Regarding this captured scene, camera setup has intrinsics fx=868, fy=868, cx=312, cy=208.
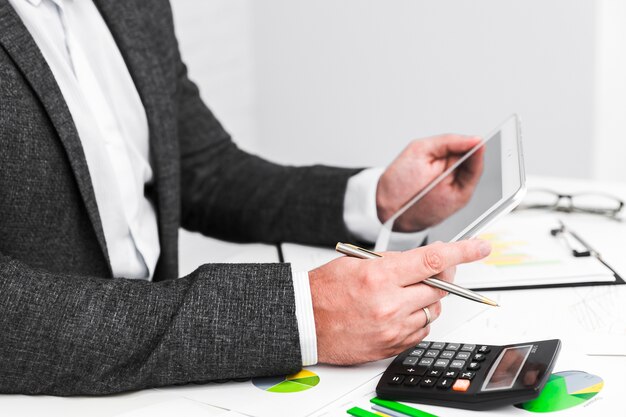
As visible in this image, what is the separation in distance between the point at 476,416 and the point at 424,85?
275 cm

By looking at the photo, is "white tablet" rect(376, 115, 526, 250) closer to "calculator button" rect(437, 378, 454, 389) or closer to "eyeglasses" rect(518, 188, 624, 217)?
"calculator button" rect(437, 378, 454, 389)

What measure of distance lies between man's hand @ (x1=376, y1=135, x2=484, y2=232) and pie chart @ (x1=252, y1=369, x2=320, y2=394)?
409 millimetres

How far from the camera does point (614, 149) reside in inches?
122

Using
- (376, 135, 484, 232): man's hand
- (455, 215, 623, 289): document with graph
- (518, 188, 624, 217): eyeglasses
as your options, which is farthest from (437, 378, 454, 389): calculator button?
(518, 188, 624, 217): eyeglasses

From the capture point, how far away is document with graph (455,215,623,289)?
3.56 feet

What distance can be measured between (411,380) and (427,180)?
518 millimetres

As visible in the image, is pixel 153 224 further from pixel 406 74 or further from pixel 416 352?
pixel 406 74

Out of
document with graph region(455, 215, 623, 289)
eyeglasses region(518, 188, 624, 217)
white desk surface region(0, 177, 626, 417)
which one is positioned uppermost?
eyeglasses region(518, 188, 624, 217)

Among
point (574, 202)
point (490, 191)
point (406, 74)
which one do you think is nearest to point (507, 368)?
point (490, 191)

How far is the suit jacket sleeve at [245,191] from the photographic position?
1.35 meters

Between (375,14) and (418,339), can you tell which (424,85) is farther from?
(418,339)

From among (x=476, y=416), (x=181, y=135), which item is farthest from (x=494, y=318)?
(x=181, y=135)

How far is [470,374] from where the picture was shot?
0.79 meters

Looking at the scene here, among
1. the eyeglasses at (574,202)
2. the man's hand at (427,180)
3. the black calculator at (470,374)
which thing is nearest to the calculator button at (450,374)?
the black calculator at (470,374)
